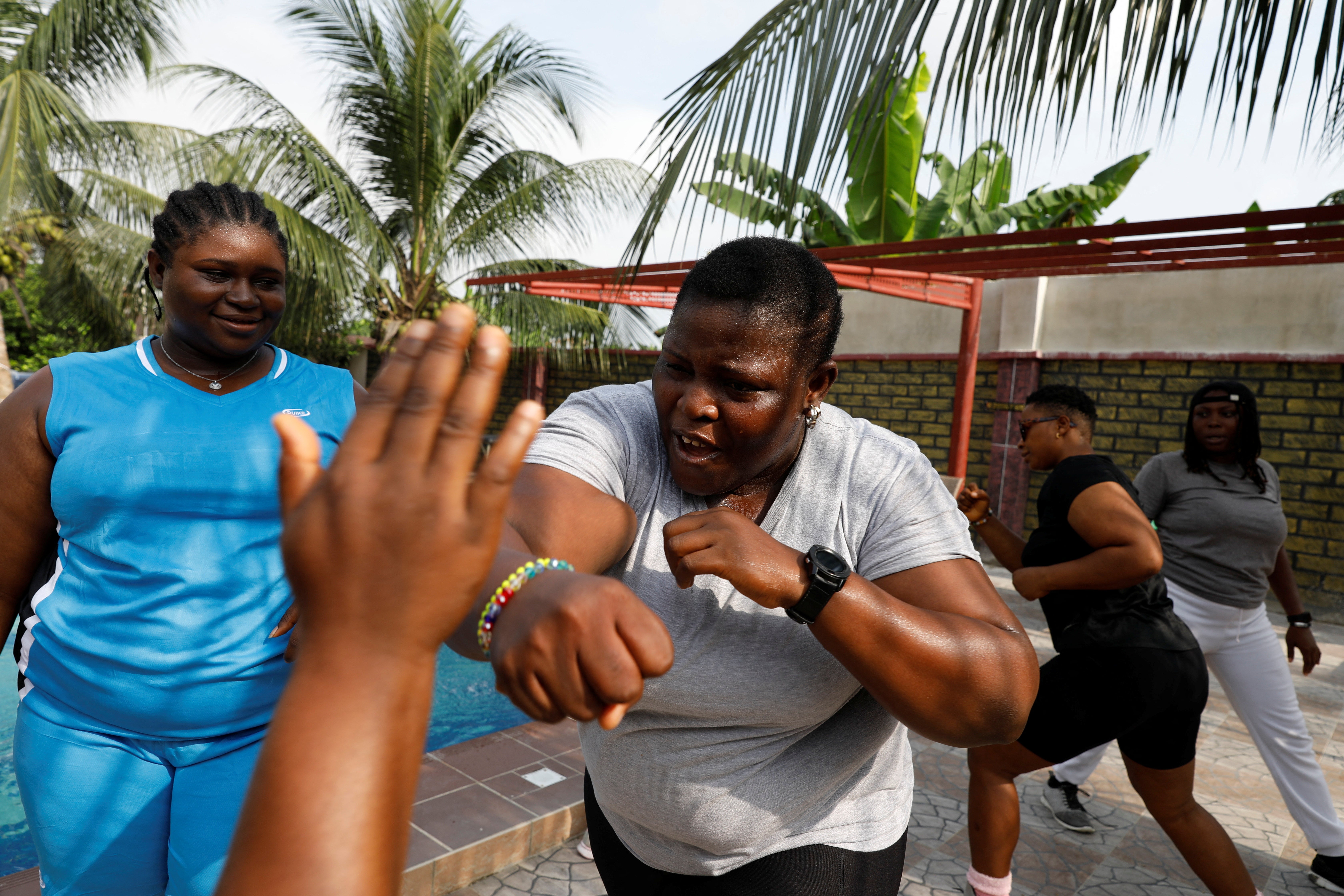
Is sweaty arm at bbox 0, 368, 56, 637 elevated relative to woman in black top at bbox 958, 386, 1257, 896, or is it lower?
elevated

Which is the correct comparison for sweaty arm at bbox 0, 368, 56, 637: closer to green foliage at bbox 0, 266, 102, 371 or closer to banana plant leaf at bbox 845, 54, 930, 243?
banana plant leaf at bbox 845, 54, 930, 243

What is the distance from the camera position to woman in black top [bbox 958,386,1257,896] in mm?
2811

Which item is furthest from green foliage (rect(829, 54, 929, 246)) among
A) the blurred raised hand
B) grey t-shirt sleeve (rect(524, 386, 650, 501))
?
the blurred raised hand

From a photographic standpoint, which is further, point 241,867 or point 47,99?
point 47,99

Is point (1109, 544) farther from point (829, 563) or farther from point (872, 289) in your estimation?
point (872, 289)

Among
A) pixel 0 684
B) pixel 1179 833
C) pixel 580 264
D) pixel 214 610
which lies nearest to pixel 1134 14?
pixel 1179 833

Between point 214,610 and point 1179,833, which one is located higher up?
point 214,610

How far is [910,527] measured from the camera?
1379 millimetres

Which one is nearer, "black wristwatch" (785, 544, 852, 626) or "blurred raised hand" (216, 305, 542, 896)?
"blurred raised hand" (216, 305, 542, 896)

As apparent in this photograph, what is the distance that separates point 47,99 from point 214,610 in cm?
995

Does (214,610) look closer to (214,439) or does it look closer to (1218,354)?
(214,439)

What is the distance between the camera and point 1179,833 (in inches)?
117

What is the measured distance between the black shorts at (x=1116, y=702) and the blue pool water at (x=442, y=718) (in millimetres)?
2814

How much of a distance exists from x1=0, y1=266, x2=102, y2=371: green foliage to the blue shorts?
19530 millimetres
